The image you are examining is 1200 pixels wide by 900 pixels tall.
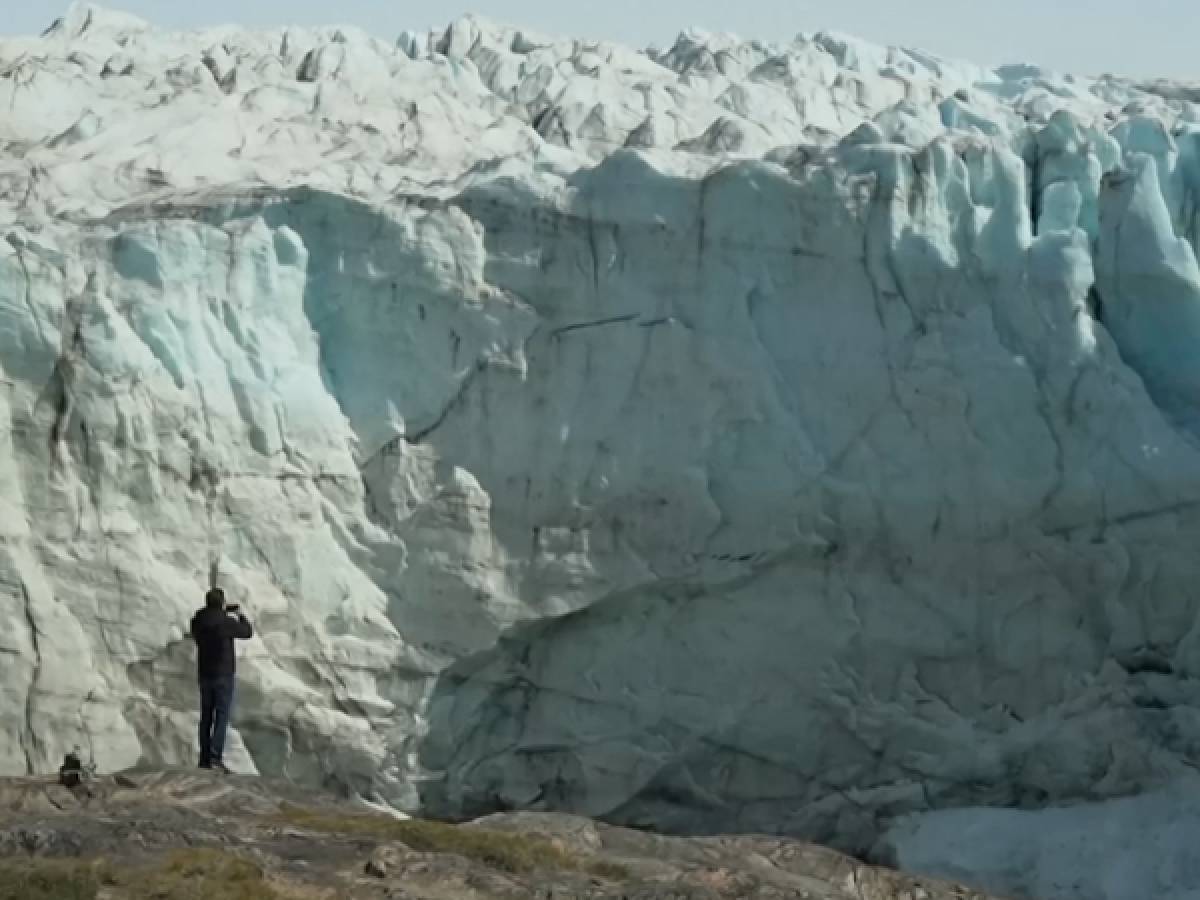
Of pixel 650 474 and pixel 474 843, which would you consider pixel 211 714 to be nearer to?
pixel 474 843

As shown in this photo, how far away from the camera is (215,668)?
32.9ft

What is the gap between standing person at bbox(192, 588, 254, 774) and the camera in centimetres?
997

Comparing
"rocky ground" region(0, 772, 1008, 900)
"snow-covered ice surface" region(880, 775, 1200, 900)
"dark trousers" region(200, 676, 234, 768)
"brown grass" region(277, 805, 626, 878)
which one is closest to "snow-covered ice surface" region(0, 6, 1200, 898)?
"snow-covered ice surface" region(880, 775, 1200, 900)

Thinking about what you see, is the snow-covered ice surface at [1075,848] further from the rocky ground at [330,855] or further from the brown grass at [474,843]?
the brown grass at [474,843]

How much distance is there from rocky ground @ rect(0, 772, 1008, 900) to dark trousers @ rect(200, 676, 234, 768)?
0.83 m

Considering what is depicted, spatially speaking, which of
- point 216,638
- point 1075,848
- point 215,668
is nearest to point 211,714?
point 215,668

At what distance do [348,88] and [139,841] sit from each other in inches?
360

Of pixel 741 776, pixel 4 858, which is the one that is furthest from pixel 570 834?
pixel 741 776

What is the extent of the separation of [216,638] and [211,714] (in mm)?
423

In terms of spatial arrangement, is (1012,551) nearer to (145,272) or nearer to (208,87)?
(145,272)

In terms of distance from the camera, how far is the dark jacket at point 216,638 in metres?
9.95

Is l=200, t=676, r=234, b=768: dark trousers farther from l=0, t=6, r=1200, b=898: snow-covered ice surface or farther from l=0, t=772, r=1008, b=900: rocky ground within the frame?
l=0, t=6, r=1200, b=898: snow-covered ice surface

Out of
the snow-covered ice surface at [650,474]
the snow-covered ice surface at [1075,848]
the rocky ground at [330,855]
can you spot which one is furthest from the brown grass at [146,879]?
the snow-covered ice surface at [1075,848]

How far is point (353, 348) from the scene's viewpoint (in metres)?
12.5
